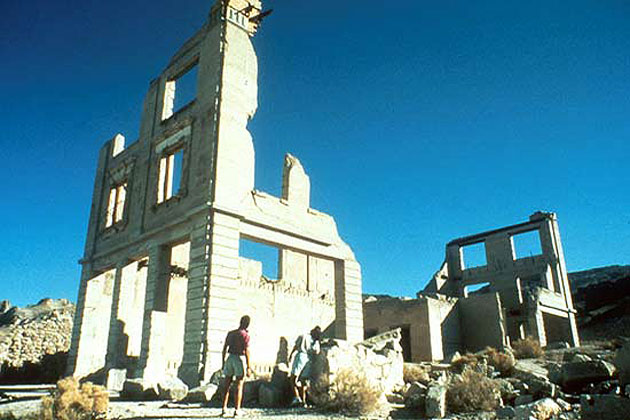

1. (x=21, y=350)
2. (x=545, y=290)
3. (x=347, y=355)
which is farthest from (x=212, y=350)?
(x=545, y=290)

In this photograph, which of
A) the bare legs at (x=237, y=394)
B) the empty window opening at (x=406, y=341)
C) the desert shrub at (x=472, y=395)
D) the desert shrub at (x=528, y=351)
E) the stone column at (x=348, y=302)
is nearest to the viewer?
the bare legs at (x=237, y=394)

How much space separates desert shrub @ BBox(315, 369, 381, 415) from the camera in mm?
7539

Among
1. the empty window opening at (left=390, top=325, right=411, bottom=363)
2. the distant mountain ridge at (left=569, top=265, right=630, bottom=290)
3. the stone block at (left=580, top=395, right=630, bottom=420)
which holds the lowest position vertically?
the stone block at (left=580, top=395, right=630, bottom=420)

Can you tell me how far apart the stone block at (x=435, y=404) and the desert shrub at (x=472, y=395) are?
389mm

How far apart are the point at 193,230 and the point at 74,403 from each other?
25.1 feet

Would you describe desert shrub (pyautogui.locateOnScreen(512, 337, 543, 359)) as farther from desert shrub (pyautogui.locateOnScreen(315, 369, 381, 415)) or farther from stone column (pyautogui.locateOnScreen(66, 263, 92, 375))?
stone column (pyautogui.locateOnScreen(66, 263, 92, 375))

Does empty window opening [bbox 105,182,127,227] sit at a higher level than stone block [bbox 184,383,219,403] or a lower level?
higher

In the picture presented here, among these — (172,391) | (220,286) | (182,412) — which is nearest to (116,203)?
(220,286)

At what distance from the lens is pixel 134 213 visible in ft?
56.0

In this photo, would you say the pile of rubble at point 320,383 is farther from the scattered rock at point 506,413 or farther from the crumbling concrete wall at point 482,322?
the crumbling concrete wall at point 482,322

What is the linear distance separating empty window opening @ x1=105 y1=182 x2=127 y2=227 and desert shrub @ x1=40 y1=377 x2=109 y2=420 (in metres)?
12.6

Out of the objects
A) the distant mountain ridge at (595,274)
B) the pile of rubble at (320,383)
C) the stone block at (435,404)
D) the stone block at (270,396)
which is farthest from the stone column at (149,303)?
the distant mountain ridge at (595,274)

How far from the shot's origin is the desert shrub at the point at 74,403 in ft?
20.1

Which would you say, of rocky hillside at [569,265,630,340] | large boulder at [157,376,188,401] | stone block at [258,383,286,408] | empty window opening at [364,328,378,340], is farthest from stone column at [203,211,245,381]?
rocky hillside at [569,265,630,340]
